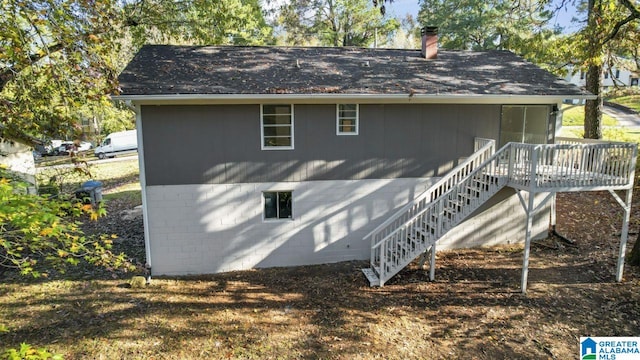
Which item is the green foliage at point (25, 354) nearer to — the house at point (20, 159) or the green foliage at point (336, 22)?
→ the house at point (20, 159)

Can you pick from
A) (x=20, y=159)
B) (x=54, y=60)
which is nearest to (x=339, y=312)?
(x=54, y=60)

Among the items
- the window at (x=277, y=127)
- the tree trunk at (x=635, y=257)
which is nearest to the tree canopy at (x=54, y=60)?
the window at (x=277, y=127)

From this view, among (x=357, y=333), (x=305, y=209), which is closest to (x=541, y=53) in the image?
(x=305, y=209)

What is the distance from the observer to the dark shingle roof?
9102mm

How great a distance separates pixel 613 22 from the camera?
10555 millimetres

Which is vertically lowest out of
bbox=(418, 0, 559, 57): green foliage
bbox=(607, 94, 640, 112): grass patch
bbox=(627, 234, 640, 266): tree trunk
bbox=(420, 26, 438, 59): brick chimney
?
bbox=(627, 234, 640, 266): tree trunk

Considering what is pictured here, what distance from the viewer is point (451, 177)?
385 inches

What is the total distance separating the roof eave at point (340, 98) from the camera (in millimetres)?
8508

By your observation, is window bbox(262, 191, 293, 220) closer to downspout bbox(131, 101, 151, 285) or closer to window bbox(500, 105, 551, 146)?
downspout bbox(131, 101, 151, 285)

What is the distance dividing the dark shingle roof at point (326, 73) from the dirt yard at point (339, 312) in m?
4.51

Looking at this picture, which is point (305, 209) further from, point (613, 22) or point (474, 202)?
point (613, 22)

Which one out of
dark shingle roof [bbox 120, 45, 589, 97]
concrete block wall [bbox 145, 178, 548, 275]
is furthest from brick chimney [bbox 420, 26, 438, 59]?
concrete block wall [bbox 145, 178, 548, 275]

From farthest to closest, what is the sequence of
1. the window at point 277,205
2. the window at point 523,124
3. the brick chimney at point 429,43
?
the brick chimney at point 429,43 < the window at point 523,124 < the window at point 277,205

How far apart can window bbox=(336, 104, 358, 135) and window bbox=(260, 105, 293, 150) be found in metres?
1.25
